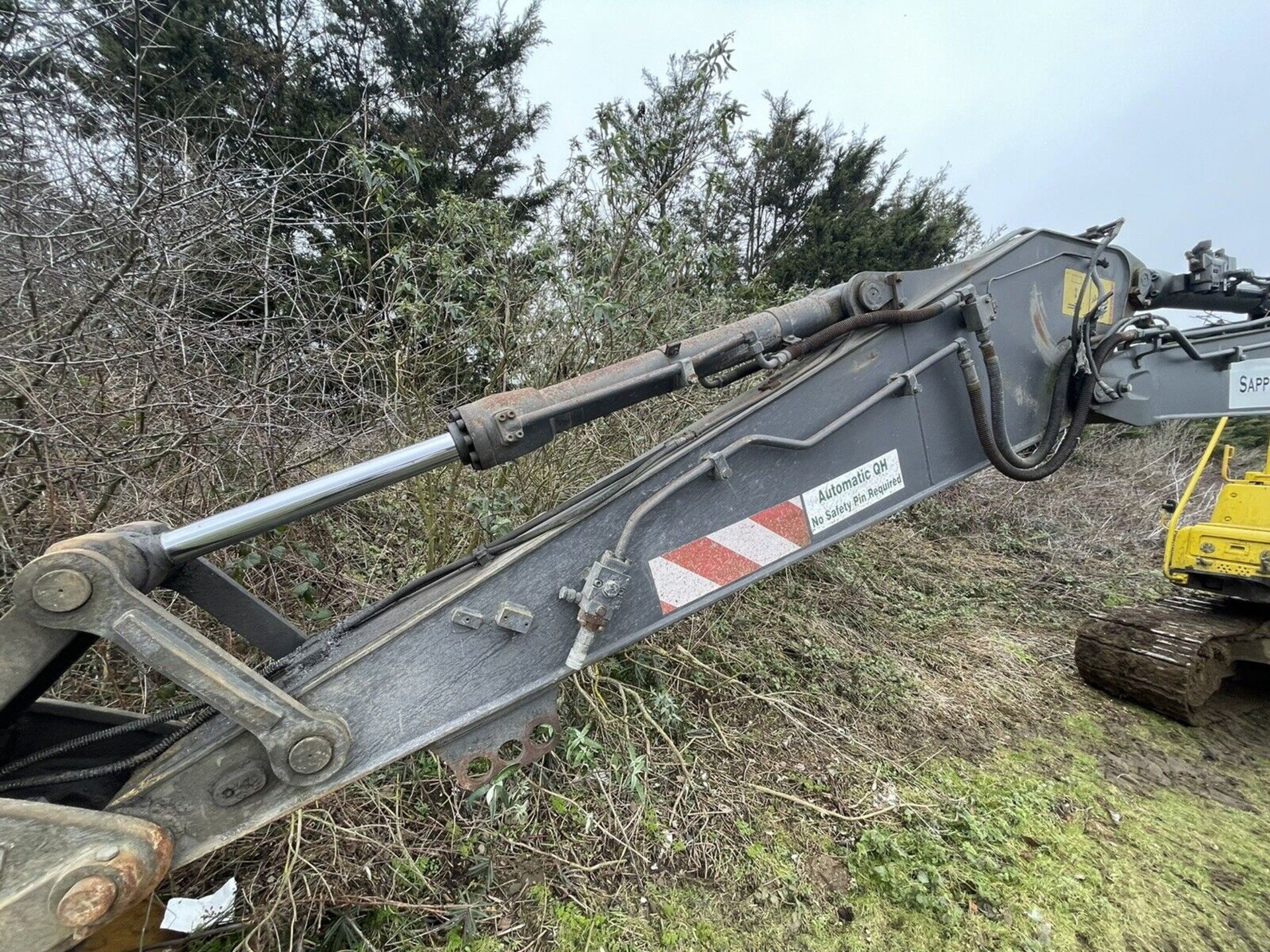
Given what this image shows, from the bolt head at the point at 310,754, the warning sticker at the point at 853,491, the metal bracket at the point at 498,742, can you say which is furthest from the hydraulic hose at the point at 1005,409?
the bolt head at the point at 310,754

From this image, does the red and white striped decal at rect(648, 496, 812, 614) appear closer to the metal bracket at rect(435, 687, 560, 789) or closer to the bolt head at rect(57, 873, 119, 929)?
the metal bracket at rect(435, 687, 560, 789)

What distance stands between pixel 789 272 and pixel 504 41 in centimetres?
672

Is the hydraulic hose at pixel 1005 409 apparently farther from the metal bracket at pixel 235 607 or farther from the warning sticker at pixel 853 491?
the metal bracket at pixel 235 607

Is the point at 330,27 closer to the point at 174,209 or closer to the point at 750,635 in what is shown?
the point at 174,209

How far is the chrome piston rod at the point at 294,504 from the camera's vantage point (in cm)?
122

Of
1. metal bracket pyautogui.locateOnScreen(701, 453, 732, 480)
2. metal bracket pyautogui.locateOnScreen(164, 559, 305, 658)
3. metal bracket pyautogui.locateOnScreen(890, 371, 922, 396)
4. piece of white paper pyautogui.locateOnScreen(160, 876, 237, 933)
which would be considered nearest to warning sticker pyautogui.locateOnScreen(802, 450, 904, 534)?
metal bracket pyautogui.locateOnScreen(890, 371, 922, 396)

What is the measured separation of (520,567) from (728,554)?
1.92 feet

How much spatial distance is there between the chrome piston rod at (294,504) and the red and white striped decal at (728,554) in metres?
0.66

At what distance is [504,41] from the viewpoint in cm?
972

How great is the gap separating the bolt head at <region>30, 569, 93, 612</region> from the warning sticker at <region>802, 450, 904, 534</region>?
168 centimetres

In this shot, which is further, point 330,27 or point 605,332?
point 330,27

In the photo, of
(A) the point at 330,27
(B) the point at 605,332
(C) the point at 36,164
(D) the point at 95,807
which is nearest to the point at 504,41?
(A) the point at 330,27

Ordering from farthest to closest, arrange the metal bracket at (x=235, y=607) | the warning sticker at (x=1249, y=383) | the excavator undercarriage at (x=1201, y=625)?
the excavator undercarriage at (x=1201, y=625), the warning sticker at (x=1249, y=383), the metal bracket at (x=235, y=607)

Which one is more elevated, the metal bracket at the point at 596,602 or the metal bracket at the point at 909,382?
the metal bracket at the point at 909,382
